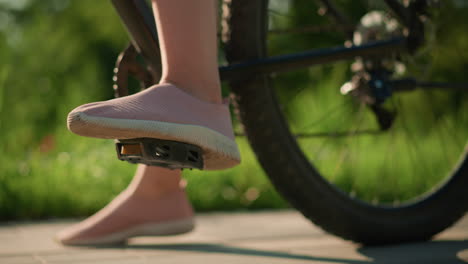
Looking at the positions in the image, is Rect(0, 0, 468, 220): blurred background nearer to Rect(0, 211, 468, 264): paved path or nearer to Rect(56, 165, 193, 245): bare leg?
Rect(0, 211, 468, 264): paved path

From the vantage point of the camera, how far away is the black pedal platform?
0.98 meters

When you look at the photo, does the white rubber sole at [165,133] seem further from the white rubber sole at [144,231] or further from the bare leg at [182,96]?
the white rubber sole at [144,231]

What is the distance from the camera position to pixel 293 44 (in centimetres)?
453

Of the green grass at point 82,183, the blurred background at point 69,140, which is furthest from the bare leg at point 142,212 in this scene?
the green grass at point 82,183

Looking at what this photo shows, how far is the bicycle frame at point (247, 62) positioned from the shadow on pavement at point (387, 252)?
0.39 meters

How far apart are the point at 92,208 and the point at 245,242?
72 centimetres

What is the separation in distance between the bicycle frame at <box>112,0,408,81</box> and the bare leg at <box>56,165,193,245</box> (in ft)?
1.01

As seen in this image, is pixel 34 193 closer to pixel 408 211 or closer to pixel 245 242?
pixel 245 242

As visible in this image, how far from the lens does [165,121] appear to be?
99cm

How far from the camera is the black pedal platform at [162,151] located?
98cm

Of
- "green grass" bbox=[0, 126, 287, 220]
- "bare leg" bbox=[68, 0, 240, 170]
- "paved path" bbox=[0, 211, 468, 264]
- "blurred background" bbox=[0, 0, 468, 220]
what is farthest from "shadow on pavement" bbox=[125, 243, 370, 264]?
"green grass" bbox=[0, 126, 287, 220]

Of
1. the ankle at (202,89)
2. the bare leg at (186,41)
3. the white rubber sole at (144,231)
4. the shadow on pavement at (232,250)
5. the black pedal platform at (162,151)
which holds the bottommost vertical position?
the shadow on pavement at (232,250)

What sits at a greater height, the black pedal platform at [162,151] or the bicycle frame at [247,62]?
the bicycle frame at [247,62]

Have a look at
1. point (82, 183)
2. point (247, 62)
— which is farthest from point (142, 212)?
point (82, 183)
